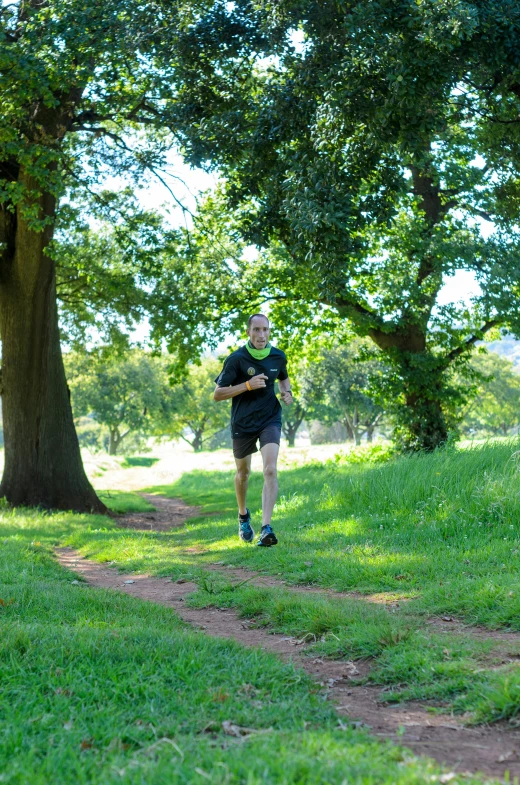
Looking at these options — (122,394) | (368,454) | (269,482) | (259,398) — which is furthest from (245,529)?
(122,394)

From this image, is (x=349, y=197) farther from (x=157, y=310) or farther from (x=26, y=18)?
(x=157, y=310)

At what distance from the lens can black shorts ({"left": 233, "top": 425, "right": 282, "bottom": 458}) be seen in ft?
26.2

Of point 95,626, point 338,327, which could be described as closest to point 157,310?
point 338,327

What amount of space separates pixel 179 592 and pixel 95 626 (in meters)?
2.24

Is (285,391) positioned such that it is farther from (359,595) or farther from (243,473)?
(359,595)

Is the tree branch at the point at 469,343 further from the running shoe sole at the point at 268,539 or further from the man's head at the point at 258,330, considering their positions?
the running shoe sole at the point at 268,539

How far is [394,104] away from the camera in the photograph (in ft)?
27.4

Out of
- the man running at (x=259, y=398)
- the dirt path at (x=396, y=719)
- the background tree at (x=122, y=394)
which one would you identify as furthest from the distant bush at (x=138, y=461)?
the dirt path at (x=396, y=719)

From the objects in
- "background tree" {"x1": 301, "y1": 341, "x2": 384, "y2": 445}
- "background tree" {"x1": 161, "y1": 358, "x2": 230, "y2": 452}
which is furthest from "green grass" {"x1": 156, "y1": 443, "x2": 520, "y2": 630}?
"background tree" {"x1": 161, "y1": 358, "x2": 230, "y2": 452}

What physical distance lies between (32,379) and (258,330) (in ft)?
27.7

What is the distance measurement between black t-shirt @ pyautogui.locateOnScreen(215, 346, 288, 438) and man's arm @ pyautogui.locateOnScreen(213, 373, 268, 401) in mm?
90

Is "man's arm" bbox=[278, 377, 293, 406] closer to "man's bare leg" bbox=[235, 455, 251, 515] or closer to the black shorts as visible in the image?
the black shorts

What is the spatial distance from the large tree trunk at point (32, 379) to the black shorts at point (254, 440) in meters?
7.69

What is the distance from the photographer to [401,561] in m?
6.61
